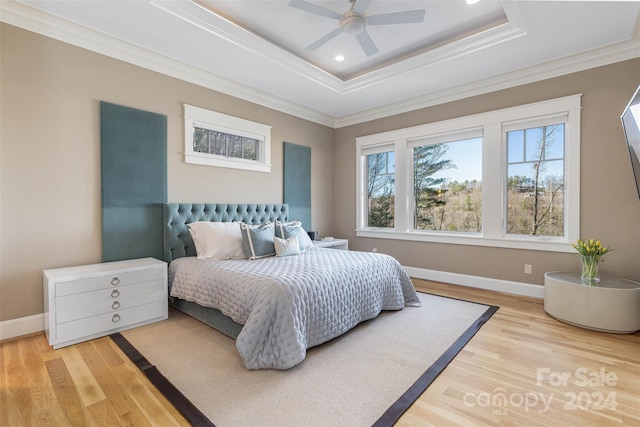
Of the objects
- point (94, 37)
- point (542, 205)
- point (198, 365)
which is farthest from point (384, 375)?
point (94, 37)

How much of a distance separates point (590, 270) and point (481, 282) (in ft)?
4.17

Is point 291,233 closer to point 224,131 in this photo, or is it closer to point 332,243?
point 332,243

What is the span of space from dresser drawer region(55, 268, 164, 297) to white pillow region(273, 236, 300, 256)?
1.16m

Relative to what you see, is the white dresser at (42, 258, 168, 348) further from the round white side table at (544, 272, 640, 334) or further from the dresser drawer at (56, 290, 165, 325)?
the round white side table at (544, 272, 640, 334)

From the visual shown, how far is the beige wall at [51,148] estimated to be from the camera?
245 centimetres

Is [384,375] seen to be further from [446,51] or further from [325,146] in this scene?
[325,146]

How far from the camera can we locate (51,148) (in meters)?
2.64

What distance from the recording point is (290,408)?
1.64m

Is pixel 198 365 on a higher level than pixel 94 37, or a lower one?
lower

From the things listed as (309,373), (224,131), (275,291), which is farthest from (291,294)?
(224,131)

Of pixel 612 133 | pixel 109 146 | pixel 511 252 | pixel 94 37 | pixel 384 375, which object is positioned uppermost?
pixel 94 37

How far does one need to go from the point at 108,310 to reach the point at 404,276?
2898 millimetres

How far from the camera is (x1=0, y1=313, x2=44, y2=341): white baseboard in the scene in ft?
7.97

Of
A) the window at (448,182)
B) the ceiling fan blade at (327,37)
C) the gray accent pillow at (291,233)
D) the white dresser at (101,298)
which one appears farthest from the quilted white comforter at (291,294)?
the ceiling fan blade at (327,37)
